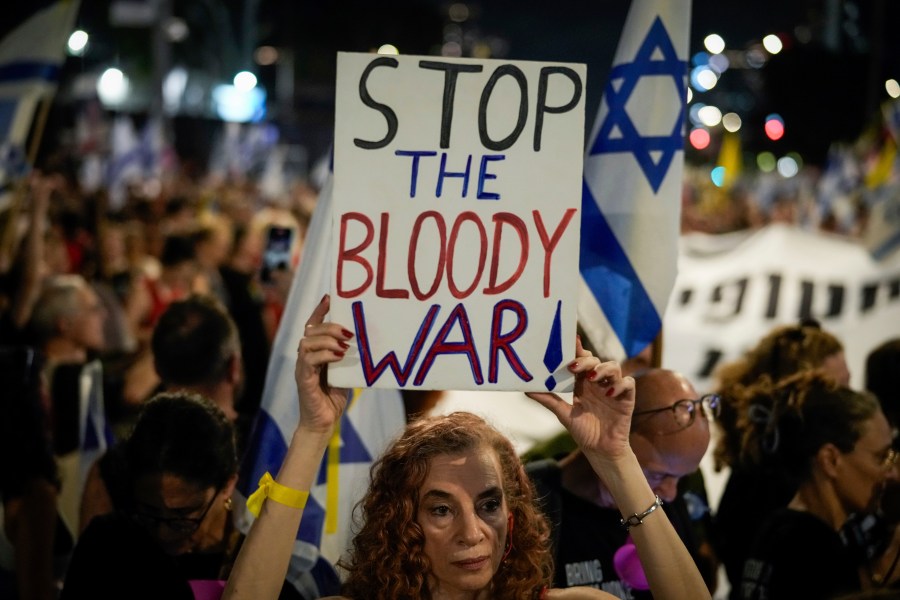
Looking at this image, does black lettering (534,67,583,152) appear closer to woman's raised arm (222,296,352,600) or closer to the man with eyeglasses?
woman's raised arm (222,296,352,600)

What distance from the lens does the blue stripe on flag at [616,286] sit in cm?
429

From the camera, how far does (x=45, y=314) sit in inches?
230

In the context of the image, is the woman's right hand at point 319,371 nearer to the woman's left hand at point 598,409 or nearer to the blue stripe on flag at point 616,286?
the woman's left hand at point 598,409

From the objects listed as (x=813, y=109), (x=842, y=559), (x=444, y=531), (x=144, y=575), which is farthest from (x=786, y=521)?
(x=813, y=109)

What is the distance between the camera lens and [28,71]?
7.17 meters

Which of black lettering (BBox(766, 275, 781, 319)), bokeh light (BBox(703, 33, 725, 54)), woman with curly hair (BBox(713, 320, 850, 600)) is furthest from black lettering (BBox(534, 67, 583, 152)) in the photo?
black lettering (BBox(766, 275, 781, 319))

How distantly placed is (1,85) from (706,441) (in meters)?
5.35

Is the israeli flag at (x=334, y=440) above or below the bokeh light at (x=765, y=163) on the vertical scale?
below

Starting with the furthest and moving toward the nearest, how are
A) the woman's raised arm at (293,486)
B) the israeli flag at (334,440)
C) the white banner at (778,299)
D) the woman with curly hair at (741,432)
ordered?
the white banner at (778,299) < the woman with curly hair at (741,432) < the israeli flag at (334,440) < the woman's raised arm at (293,486)

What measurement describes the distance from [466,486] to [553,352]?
400 millimetres

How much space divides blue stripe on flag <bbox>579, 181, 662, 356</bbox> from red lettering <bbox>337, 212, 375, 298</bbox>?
1.75 meters

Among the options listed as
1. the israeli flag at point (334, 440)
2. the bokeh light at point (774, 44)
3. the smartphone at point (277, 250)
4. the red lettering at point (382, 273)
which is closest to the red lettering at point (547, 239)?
the red lettering at point (382, 273)

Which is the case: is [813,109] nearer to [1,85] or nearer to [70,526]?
[1,85]

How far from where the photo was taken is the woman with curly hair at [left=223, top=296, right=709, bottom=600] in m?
2.72
